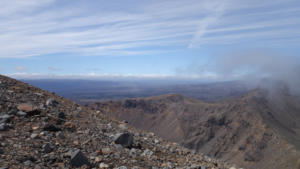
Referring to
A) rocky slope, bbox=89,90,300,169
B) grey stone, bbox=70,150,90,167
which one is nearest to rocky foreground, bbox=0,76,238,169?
grey stone, bbox=70,150,90,167

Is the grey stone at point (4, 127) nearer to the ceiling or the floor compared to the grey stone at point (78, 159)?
nearer to the ceiling

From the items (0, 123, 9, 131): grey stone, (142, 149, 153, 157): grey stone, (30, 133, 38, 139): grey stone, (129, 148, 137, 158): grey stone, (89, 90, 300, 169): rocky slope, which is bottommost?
(89, 90, 300, 169): rocky slope

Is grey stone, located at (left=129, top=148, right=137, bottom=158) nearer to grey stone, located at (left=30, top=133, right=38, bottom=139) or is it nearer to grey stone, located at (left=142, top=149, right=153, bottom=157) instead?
grey stone, located at (left=142, top=149, right=153, bottom=157)

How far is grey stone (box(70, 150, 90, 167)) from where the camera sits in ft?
28.6

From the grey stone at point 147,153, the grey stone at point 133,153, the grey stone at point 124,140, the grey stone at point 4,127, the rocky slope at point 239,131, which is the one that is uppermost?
the grey stone at point 4,127

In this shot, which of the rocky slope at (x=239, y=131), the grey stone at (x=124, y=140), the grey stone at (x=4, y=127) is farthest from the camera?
the rocky slope at (x=239, y=131)

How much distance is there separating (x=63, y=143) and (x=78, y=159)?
1.61 metres

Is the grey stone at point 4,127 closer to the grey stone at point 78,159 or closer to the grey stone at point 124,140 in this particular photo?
the grey stone at point 78,159

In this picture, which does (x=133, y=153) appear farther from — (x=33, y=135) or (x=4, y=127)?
(x=4, y=127)

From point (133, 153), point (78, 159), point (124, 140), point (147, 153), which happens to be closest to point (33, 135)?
point (78, 159)

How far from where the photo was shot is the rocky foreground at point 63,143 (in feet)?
28.3

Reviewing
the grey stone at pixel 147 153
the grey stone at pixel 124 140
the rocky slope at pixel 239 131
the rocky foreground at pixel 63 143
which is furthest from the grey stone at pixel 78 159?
the rocky slope at pixel 239 131

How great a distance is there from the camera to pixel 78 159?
8.82 meters

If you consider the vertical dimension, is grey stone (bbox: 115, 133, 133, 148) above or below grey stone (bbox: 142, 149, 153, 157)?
above
